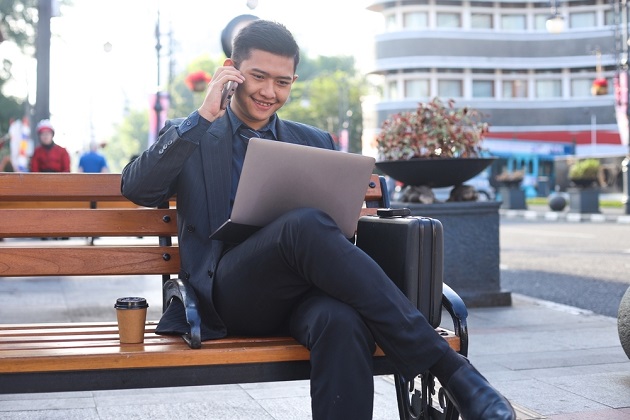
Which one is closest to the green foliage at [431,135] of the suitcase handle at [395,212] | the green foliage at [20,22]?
the suitcase handle at [395,212]

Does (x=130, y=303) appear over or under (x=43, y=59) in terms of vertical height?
under

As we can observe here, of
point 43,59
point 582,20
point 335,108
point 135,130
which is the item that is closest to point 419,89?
point 582,20

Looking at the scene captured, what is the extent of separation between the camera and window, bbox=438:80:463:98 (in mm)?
60844

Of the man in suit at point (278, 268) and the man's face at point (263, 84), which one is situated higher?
the man's face at point (263, 84)

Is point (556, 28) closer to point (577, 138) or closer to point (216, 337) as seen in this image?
point (577, 138)

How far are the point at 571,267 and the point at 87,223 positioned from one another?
9885mm

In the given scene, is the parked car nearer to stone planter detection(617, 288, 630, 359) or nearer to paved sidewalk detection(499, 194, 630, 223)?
paved sidewalk detection(499, 194, 630, 223)

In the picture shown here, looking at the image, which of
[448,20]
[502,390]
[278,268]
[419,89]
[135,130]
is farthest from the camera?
[135,130]

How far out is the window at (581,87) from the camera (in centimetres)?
6225

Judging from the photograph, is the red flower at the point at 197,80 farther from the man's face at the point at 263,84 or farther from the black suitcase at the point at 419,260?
the black suitcase at the point at 419,260

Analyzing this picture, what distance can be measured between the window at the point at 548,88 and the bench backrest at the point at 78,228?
2394 inches

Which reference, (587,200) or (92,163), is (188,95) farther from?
(92,163)

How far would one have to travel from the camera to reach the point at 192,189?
3.92 meters

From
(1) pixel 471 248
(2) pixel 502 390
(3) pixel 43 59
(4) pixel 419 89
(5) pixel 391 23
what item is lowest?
(2) pixel 502 390
